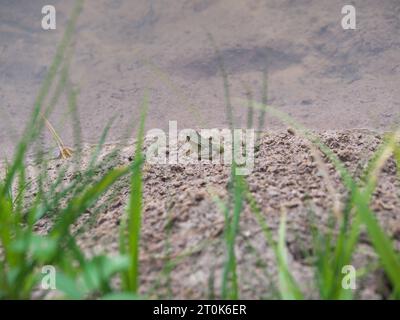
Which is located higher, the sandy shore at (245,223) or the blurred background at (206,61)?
the blurred background at (206,61)

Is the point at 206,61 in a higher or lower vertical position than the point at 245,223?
higher

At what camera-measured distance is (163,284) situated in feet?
2.84

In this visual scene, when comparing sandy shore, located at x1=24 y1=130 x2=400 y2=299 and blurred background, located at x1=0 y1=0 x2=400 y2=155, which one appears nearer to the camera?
sandy shore, located at x1=24 y1=130 x2=400 y2=299

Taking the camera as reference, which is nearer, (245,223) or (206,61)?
(245,223)

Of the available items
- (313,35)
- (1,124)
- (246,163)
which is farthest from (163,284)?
(313,35)

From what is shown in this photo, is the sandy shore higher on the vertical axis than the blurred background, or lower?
lower

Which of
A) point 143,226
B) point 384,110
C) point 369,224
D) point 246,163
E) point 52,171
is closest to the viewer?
point 369,224

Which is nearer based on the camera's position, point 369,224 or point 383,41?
point 369,224

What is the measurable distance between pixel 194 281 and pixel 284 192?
1.16 feet

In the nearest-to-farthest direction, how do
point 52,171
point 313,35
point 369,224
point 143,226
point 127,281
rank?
point 369,224 → point 127,281 → point 143,226 → point 52,171 → point 313,35

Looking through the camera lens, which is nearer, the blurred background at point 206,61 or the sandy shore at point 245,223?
the sandy shore at point 245,223

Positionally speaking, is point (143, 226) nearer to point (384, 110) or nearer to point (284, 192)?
point (284, 192)
